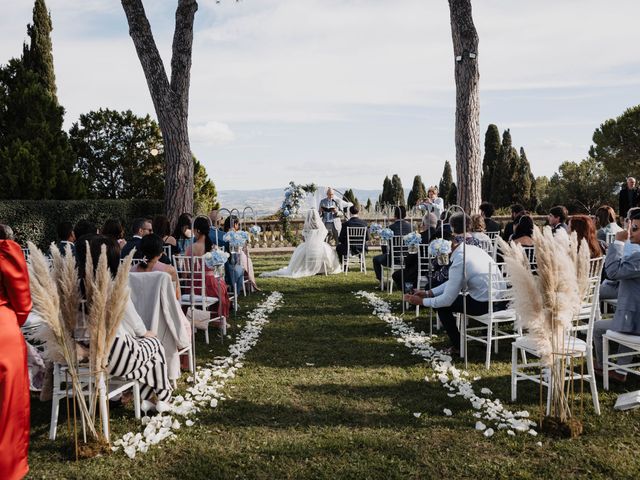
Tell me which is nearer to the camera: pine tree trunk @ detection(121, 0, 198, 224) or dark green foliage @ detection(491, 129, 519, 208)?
pine tree trunk @ detection(121, 0, 198, 224)

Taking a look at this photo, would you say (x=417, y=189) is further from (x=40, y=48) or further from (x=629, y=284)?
(x=629, y=284)

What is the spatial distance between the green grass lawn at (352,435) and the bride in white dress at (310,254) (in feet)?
21.9

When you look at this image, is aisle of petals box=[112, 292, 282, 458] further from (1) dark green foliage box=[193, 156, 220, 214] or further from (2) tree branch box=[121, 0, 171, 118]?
(1) dark green foliage box=[193, 156, 220, 214]

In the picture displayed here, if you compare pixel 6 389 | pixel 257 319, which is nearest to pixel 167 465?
pixel 6 389

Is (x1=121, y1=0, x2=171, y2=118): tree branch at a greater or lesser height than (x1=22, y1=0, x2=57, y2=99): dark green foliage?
lesser

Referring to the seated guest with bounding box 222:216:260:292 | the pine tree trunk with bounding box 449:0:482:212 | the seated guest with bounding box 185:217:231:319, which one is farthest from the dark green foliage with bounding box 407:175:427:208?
the seated guest with bounding box 185:217:231:319

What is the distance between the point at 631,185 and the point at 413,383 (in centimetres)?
1014

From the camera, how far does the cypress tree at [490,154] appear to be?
1313 inches

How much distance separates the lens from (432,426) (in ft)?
14.0

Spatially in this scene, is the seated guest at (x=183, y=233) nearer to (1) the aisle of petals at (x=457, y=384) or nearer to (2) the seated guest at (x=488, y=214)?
(1) the aisle of petals at (x=457, y=384)

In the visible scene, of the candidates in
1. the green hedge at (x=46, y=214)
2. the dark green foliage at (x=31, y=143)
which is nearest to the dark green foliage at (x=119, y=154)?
the dark green foliage at (x=31, y=143)

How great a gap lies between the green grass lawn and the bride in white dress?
6.67 meters

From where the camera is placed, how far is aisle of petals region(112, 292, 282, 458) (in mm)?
4035

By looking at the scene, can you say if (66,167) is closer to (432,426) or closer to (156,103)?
(156,103)
